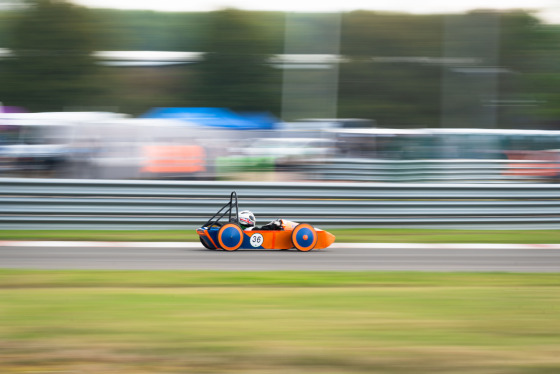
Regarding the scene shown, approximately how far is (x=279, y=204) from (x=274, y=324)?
22.3 feet

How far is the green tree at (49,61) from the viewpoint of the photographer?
39312 mm

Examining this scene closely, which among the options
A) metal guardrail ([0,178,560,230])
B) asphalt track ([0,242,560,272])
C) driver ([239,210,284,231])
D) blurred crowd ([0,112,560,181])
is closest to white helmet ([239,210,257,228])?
driver ([239,210,284,231])

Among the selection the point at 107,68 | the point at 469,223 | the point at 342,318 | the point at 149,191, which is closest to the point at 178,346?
the point at 342,318

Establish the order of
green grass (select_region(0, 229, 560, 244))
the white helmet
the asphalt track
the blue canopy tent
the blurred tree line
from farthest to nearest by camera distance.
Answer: the blurred tree line
the blue canopy tent
green grass (select_region(0, 229, 560, 244))
the white helmet
the asphalt track

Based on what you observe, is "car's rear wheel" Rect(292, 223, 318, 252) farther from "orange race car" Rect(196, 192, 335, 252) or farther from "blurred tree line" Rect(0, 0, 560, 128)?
"blurred tree line" Rect(0, 0, 560, 128)

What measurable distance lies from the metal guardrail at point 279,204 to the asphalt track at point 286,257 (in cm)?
131

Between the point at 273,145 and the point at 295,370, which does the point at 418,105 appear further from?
the point at 295,370

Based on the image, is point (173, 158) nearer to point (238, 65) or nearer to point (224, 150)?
point (224, 150)

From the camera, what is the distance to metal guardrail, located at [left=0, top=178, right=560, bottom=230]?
472 inches

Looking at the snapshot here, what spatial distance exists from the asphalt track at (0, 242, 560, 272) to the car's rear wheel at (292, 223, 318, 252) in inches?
4.7

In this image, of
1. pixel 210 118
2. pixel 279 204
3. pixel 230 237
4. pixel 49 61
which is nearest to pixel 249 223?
pixel 230 237

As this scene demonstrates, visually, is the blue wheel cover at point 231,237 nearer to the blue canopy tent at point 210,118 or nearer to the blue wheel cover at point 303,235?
the blue wheel cover at point 303,235

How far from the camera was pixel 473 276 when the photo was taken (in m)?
8.35

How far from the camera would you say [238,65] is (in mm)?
46156
